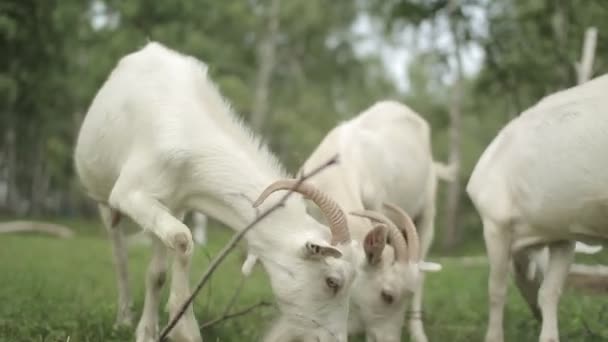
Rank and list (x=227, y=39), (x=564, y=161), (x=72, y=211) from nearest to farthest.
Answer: (x=564, y=161), (x=227, y=39), (x=72, y=211)

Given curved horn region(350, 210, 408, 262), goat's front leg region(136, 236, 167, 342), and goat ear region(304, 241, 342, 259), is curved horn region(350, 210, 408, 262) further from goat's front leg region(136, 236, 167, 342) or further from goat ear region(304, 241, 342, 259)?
goat's front leg region(136, 236, 167, 342)

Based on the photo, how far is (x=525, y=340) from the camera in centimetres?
615

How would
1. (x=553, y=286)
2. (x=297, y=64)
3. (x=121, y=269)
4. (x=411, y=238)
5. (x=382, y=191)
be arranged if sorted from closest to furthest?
(x=553, y=286), (x=411, y=238), (x=121, y=269), (x=382, y=191), (x=297, y=64)

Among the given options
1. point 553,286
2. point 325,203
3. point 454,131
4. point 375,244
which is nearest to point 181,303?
point 325,203

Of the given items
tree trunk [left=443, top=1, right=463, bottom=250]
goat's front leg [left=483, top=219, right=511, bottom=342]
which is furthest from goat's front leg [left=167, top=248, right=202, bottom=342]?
tree trunk [left=443, top=1, right=463, bottom=250]

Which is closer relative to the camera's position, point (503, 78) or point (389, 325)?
point (389, 325)

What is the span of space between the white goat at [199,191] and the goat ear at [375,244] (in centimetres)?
62

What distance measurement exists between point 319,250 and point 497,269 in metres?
1.55

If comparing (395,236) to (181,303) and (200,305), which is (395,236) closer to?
(181,303)

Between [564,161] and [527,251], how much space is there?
0.84m

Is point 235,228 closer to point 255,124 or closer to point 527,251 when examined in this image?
point 527,251

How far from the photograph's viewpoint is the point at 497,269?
220 inches

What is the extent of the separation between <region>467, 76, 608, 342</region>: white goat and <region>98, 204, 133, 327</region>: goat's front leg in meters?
2.96


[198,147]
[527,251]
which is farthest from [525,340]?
[198,147]
